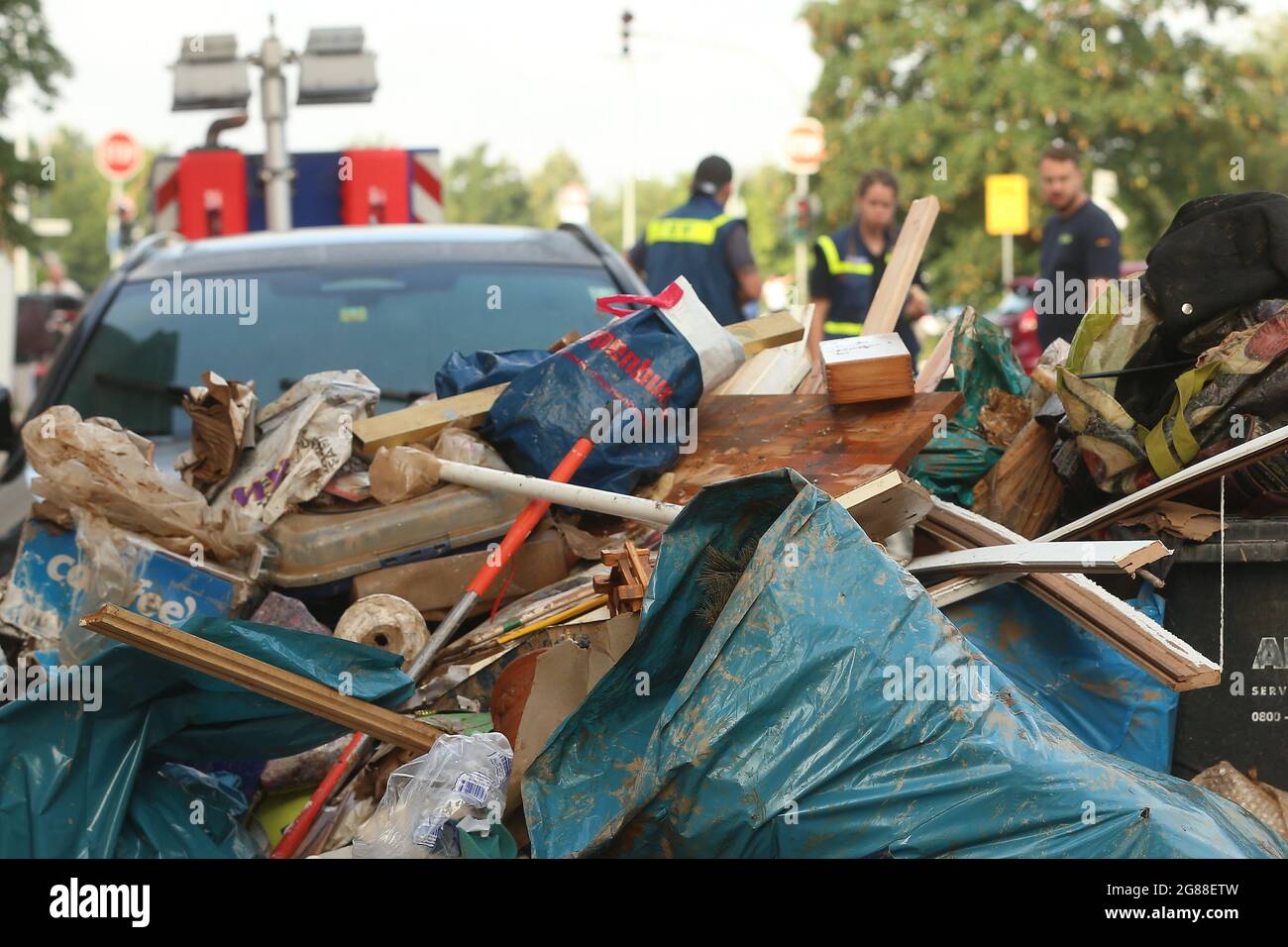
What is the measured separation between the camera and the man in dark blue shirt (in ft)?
26.0

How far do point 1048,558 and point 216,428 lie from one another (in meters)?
2.35

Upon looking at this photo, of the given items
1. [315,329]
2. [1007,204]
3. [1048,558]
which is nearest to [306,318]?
[315,329]

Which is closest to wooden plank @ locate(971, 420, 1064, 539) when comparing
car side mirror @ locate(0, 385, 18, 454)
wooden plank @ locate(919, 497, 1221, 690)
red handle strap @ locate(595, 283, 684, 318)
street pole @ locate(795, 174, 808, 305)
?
wooden plank @ locate(919, 497, 1221, 690)

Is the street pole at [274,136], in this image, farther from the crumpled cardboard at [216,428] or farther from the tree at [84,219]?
the tree at [84,219]

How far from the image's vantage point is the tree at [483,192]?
61.7 meters

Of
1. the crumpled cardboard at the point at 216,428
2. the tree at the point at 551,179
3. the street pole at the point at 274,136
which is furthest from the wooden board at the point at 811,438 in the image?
the tree at the point at 551,179

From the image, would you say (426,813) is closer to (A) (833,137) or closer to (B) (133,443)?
(B) (133,443)

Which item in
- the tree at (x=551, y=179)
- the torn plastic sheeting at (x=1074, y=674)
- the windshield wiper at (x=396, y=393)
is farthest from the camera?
the tree at (x=551, y=179)

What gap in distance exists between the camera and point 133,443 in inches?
178

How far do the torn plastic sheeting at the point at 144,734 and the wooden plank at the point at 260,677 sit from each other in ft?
0.17

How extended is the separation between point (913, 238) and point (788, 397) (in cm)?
98

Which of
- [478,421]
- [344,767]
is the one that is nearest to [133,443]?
[478,421]

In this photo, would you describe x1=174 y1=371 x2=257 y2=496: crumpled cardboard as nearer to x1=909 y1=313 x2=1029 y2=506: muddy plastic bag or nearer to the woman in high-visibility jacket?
x1=909 y1=313 x2=1029 y2=506: muddy plastic bag
